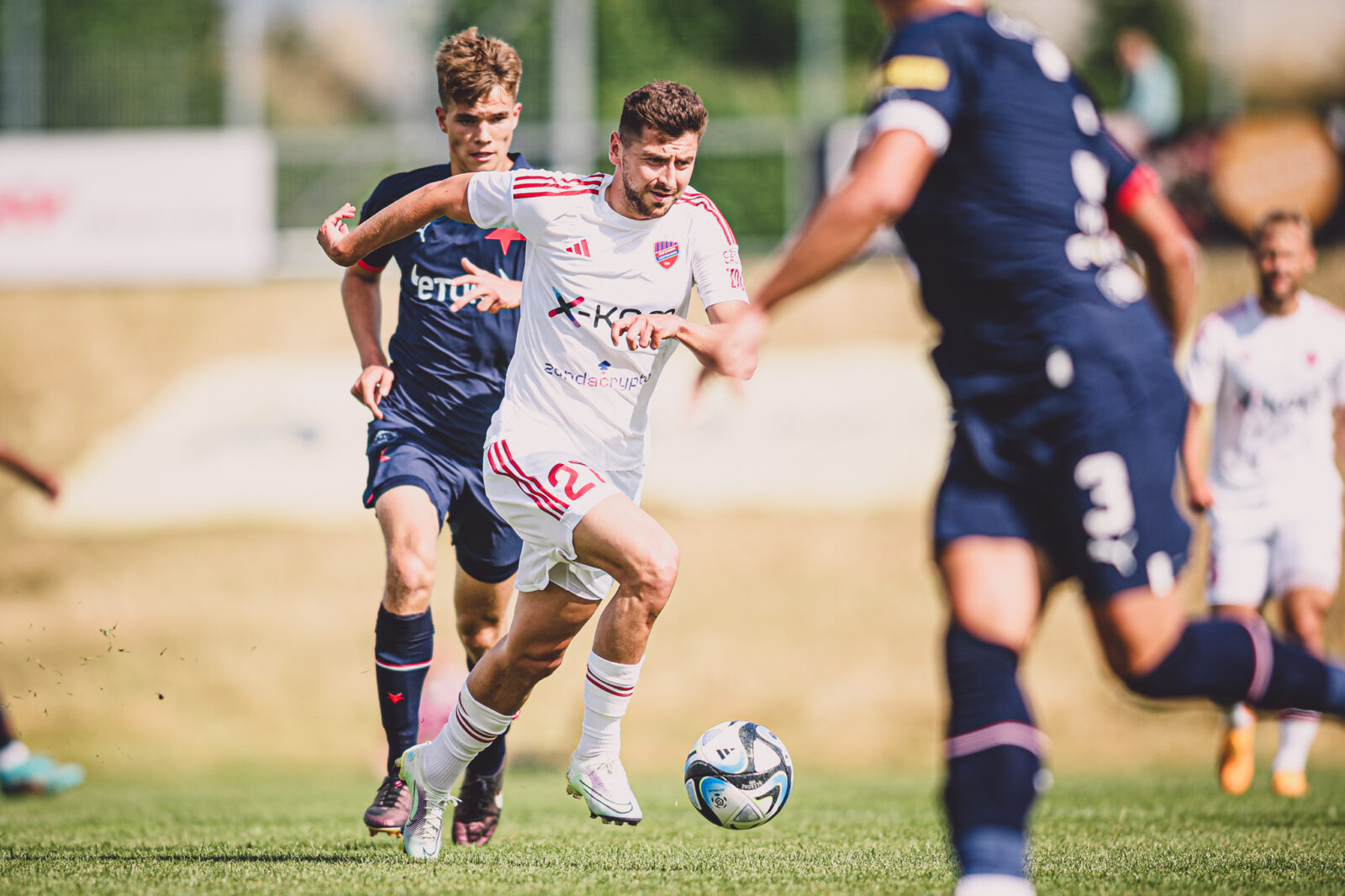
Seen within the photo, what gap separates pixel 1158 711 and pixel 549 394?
9877 mm

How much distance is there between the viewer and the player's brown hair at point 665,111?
457 centimetres

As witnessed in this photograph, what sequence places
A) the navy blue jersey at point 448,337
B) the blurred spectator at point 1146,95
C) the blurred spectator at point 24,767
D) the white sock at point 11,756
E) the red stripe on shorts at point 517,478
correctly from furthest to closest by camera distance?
the blurred spectator at point 1146,95, the white sock at point 11,756, the blurred spectator at point 24,767, the navy blue jersey at point 448,337, the red stripe on shorts at point 517,478

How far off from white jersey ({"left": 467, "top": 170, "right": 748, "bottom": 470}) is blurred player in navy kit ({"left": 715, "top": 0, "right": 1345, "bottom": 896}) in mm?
1446

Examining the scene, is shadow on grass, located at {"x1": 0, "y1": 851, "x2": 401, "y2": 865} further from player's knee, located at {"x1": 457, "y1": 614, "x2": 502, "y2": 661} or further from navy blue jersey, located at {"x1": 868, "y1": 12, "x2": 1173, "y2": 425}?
navy blue jersey, located at {"x1": 868, "y1": 12, "x2": 1173, "y2": 425}

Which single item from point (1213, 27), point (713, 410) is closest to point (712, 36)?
point (1213, 27)

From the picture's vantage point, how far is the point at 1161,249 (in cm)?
364

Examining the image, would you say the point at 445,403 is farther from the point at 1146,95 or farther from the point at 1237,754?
the point at 1146,95

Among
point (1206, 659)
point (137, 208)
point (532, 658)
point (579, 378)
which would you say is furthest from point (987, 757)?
point (137, 208)

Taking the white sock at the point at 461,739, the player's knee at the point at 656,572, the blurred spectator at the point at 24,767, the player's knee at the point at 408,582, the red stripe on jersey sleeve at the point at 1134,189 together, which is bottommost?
the blurred spectator at the point at 24,767

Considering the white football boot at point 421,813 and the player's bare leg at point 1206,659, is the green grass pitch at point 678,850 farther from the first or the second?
the player's bare leg at point 1206,659

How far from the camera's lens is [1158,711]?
13.1 m

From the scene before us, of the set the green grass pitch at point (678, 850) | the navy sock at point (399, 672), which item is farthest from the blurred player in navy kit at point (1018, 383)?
the navy sock at point (399, 672)

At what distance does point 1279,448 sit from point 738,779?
443 centimetres

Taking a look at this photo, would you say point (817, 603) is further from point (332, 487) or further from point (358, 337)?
point (358, 337)
